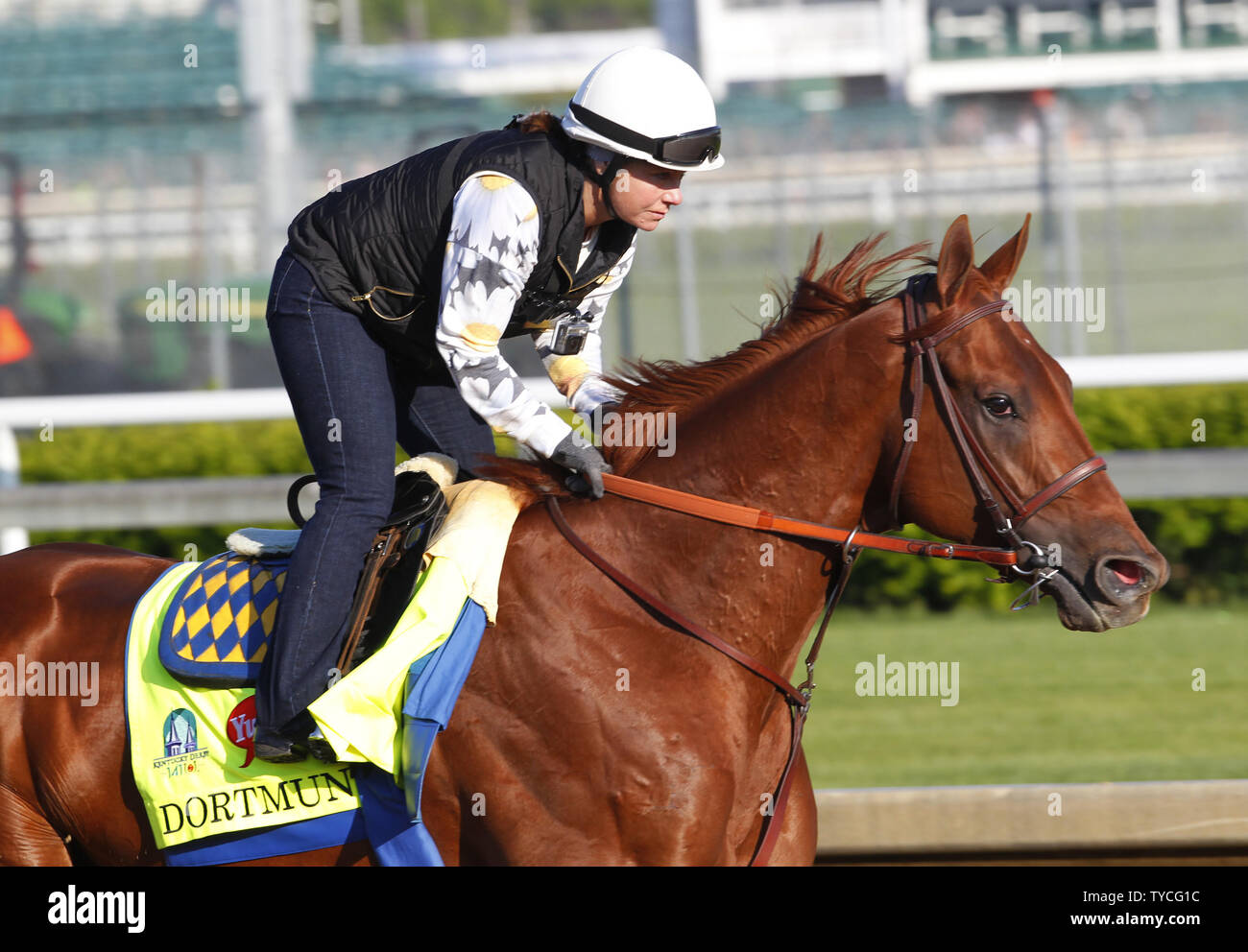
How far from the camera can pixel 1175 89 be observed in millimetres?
10047

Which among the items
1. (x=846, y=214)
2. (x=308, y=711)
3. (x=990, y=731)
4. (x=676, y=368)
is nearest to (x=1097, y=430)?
(x=846, y=214)

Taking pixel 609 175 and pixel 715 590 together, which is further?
pixel 609 175

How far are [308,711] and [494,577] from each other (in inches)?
19.3

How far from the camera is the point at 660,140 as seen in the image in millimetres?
3219

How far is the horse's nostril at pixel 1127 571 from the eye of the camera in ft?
9.64

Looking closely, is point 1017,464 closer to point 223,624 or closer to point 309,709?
point 309,709

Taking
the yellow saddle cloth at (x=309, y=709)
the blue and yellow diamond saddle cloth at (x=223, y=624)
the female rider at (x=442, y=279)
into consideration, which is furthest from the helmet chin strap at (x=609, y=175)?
the blue and yellow diamond saddle cloth at (x=223, y=624)

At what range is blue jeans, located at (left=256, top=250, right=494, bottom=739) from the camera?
317 centimetres

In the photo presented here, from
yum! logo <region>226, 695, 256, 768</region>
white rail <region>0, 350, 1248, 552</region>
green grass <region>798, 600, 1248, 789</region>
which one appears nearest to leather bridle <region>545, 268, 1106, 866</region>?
yum! logo <region>226, 695, 256, 768</region>

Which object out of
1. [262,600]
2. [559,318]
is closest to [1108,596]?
[559,318]

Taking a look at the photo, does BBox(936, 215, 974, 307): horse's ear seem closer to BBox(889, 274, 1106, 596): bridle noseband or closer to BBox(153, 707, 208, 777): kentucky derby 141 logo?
BBox(889, 274, 1106, 596): bridle noseband

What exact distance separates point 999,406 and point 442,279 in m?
1.24

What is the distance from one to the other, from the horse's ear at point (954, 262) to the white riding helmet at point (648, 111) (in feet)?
1.92

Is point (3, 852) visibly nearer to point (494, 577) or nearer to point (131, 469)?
point (494, 577)
